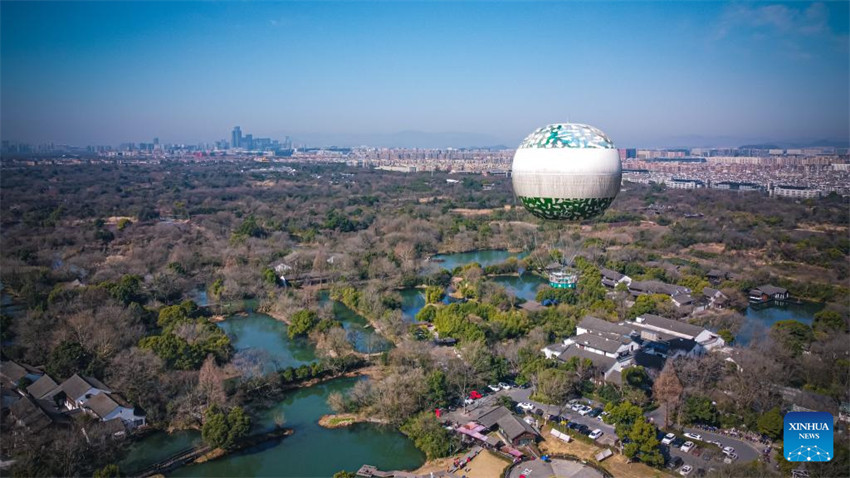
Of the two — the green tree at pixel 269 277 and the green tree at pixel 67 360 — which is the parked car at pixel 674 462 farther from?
the green tree at pixel 269 277

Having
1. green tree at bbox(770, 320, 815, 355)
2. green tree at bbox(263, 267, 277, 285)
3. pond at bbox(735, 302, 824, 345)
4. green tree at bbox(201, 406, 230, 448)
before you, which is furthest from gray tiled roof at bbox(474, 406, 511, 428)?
green tree at bbox(263, 267, 277, 285)

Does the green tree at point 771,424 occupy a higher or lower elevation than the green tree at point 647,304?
lower

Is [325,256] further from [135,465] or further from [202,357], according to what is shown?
[135,465]

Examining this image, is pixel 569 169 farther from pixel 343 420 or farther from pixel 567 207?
pixel 343 420

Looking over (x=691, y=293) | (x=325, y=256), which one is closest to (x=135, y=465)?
(x=325, y=256)

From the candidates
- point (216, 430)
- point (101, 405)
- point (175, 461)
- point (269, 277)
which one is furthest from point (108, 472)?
point (269, 277)

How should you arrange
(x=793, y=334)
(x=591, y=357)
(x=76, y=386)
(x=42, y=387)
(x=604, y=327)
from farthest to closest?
(x=604, y=327)
(x=793, y=334)
(x=591, y=357)
(x=42, y=387)
(x=76, y=386)

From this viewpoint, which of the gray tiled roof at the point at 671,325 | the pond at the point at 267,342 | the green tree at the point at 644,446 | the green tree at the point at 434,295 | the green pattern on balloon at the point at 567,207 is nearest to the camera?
the green pattern on balloon at the point at 567,207

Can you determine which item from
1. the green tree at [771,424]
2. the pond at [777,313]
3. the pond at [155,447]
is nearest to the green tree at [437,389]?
the pond at [155,447]
